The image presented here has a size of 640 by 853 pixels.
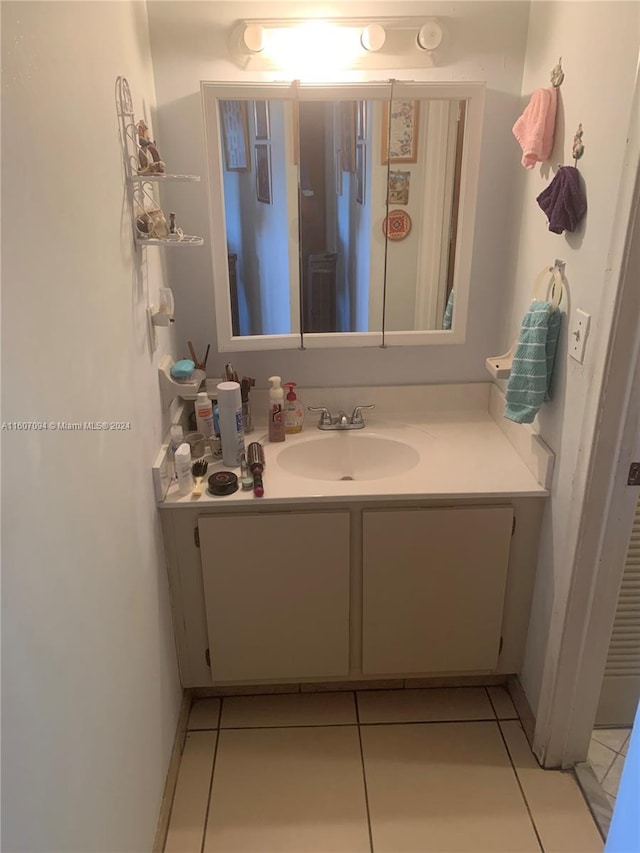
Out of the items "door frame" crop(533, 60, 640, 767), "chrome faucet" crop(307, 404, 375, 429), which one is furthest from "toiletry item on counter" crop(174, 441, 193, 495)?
"door frame" crop(533, 60, 640, 767)

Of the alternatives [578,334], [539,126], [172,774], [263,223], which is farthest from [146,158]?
[172,774]

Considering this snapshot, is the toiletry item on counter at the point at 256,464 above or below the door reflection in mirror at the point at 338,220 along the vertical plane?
below

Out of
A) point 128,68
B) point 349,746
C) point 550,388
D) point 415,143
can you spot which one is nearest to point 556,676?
point 349,746

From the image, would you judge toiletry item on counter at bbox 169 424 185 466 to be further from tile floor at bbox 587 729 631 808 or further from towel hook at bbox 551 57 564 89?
tile floor at bbox 587 729 631 808

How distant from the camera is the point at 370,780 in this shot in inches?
67.8

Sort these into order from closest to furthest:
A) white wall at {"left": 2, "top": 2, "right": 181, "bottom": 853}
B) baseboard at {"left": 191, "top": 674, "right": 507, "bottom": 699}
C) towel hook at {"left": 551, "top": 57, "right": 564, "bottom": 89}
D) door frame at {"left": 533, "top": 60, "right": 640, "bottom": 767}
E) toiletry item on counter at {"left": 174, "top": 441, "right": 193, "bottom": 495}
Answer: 1. white wall at {"left": 2, "top": 2, "right": 181, "bottom": 853}
2. door frame at {"left": 533, "top": 60, "right": 640, "bottom": 767}
3. towel hook at {"left": 551, "top": 57, "right": 564, "bottom": 89}
4. toiletry item on counter at {"left": 174, "top": 441, "right": 193, "bottom": 495}
5. baseboard at {"left": 191, "top": 674, "right": 507, "bottom": 699}

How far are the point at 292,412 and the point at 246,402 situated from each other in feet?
0.46

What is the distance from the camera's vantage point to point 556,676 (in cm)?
163

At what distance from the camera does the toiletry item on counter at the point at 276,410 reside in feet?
6.18

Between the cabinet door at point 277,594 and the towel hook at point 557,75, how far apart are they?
114 cm

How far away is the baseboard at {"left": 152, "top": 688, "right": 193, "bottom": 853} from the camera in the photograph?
1545 millimetres

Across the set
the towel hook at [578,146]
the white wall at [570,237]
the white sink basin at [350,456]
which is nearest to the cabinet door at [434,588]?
the white wall at [570,237]

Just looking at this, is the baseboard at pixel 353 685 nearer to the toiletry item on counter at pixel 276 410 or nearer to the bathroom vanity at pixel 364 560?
the bathroom vanity at pixel 364 560

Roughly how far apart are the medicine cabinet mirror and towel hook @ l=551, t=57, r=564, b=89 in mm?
221
